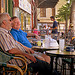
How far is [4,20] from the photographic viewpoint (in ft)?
10.6

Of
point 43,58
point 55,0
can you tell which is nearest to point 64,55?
point 43,58

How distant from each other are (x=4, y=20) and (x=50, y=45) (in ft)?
5.27

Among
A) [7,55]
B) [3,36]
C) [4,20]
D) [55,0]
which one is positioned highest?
[55,0]

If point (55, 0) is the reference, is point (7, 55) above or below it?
below

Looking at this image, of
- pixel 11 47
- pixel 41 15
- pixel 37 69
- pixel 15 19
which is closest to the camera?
pixel 11 47

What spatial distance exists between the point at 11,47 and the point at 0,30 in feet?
1.04

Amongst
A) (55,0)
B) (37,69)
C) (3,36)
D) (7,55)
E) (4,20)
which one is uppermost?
(55,0)

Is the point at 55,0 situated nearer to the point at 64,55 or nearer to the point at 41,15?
the point at 64,55

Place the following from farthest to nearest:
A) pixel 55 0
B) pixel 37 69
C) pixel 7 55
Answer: pixel 55 0 → pixel 37 69 → pixel 7 55

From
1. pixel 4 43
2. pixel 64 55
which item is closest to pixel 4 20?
pixel 4 43

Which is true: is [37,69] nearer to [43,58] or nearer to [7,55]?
[43,58]

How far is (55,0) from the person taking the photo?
1886 centimetres

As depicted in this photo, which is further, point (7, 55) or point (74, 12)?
point (74, 12)

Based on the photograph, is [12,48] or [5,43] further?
[12,48]
